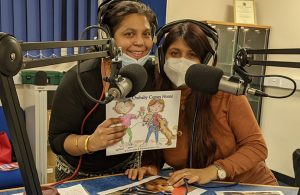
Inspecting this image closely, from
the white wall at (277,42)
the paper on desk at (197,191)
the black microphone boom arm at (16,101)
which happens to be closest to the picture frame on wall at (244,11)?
the white wall at (277,42)

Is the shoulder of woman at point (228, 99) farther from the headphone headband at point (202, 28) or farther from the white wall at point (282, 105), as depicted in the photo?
the white wall at point (282, 105)

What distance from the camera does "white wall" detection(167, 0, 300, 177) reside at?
3549 millimetres

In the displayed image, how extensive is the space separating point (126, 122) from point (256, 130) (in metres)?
0.56

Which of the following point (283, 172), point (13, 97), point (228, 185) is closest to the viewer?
point (13, 97)

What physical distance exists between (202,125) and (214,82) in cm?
43

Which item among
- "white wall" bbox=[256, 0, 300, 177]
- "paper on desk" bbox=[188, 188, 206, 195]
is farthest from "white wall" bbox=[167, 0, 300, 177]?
"paper on desk" bbox=[188, 188, 206, 195]

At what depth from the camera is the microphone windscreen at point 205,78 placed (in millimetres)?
999

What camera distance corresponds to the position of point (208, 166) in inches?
53.9

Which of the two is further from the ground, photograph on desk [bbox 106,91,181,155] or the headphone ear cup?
the headphone ear cup

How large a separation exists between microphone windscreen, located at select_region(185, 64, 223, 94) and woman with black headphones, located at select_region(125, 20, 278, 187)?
27cm

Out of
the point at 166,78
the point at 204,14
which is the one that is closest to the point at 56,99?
the point at 166,78

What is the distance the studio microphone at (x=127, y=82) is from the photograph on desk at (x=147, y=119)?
0.35 m

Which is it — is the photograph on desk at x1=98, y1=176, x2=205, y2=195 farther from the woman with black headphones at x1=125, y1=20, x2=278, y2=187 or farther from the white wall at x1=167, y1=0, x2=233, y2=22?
the white wall at x1=167, y1=0, x2=233, y2=22

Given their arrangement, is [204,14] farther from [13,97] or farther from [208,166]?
[13,97]
